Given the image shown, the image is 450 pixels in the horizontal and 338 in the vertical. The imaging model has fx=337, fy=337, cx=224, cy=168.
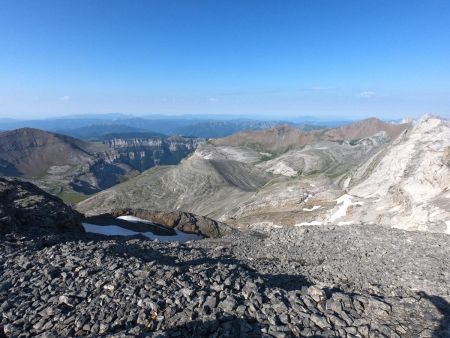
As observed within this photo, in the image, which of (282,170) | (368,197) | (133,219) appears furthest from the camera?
(282,170)

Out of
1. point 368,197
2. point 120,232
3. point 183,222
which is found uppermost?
point 120,232

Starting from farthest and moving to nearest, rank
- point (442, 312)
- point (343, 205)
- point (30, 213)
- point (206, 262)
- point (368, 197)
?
point (368, 197), point (343, 205), point (30, 213), point (206, 262), point (442, 312)

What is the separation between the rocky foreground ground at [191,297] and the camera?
9578 millimetres

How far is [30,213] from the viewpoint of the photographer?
69.7 ft

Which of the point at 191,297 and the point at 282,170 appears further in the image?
the point at 282,170

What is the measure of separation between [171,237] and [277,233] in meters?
10.5

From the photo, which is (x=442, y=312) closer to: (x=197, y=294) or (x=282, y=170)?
(x=197, y=294)

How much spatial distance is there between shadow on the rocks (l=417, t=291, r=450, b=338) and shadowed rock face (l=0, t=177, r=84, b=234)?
1917 cm

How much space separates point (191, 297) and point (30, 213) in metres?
15.3

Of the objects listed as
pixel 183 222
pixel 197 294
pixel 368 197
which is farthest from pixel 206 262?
pixel 368 197

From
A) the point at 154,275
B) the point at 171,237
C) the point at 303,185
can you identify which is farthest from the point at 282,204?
the point at 154,275

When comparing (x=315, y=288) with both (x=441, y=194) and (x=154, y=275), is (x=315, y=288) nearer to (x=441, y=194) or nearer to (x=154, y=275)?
(x=154, y=275)

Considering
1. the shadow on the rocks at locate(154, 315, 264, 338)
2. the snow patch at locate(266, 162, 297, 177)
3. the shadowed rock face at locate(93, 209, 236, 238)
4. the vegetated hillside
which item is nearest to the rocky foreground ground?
the shadow on the rocks at locate(154, 315, 264, 338)

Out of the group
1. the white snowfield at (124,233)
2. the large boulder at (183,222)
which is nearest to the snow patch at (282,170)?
the large boulder at (183,222)
